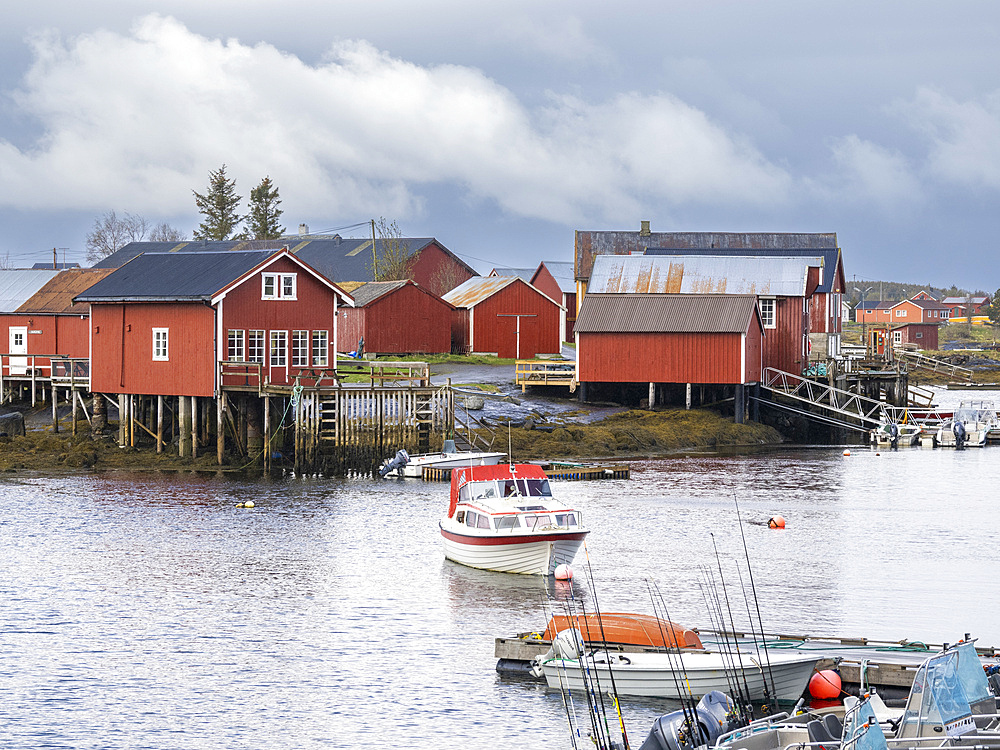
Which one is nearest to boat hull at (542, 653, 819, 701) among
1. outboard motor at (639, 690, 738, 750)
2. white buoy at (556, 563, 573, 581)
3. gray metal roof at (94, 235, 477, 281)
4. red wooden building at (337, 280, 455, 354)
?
outboard motor at (639, 690, 738, 750)

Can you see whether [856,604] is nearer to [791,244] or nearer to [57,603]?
[57,603]

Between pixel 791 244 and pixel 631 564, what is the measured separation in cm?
6843

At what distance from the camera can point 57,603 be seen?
26.3m

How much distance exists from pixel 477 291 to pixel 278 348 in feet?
101

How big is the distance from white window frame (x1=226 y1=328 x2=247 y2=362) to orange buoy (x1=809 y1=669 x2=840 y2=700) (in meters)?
33.0

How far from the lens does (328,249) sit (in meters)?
100

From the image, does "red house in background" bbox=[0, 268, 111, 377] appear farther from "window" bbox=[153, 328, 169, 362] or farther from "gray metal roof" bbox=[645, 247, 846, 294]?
"gray metal roof" bbox=[645, 247, 846, 294]

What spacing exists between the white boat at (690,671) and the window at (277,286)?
31.4 metres

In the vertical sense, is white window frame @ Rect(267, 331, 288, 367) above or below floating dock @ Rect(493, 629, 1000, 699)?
above

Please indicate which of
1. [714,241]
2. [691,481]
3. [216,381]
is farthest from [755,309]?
[714,241]

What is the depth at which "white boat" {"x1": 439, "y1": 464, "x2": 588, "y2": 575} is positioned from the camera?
92.4ft

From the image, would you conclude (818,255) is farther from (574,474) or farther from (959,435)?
(574,474)

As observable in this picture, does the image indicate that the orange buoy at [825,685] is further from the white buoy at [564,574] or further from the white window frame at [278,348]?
the white window frame at [278,348]

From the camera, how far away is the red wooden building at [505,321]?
76.4m
